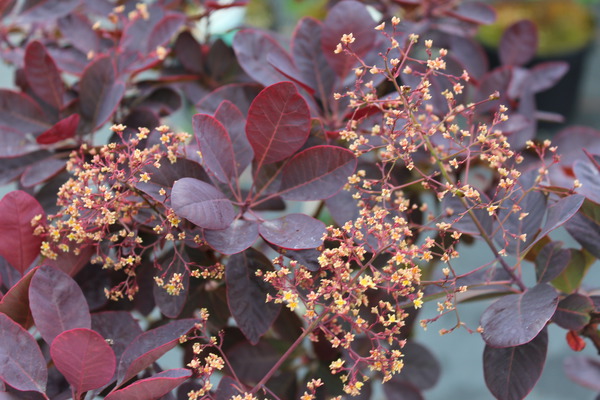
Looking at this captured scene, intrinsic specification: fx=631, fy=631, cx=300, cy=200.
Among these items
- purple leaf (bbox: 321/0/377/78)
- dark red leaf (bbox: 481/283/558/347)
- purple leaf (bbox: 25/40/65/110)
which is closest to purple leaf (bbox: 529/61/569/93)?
purple leaf (bbox: 321/0/377/78)

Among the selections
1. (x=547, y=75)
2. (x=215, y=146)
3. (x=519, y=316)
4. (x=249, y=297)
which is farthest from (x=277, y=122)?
(x=547, y=75)

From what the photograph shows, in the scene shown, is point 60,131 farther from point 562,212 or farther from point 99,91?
point 562,212

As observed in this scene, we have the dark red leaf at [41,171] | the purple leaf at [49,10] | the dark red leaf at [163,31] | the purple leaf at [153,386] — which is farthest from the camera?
the purple leaf at [49,10]

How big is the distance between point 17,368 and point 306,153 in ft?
1.03

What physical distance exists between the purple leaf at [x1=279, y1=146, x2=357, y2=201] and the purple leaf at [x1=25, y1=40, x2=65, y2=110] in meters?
0.32

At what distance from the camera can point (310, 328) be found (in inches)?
20.3

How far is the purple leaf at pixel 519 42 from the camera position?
959mm

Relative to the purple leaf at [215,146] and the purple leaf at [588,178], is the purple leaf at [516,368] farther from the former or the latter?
the purple leaf at [215,146]

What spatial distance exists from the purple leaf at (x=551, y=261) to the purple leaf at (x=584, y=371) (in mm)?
365

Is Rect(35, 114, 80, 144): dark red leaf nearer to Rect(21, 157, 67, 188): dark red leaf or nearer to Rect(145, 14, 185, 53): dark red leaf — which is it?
Rect(21, 157, 67, 188): dark red leaf

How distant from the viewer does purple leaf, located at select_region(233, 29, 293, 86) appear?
728mm

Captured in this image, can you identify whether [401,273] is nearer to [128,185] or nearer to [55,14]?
[128,185]

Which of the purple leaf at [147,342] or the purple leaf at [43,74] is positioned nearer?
the purple leaf at [147,342]

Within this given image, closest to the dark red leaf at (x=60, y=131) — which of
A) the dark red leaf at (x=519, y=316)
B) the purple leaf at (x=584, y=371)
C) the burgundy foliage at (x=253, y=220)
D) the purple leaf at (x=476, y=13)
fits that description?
the burgundy foliage at (x=253, y=220)
